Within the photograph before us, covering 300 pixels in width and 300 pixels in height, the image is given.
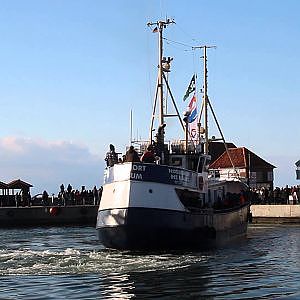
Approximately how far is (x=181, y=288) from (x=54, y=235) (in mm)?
23961

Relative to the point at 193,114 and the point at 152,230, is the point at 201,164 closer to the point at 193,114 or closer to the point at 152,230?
the point at 152,230

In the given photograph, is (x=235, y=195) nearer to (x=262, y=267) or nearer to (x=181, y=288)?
(x=262, y=267)

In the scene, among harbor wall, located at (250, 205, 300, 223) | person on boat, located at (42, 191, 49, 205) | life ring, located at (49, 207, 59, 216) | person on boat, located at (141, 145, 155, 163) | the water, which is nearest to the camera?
the water

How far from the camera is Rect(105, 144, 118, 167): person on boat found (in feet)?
108

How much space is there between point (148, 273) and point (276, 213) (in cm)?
3062

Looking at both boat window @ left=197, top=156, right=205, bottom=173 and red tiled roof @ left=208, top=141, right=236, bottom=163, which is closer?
boat window @ left=197, top=156, right=205, bottom=173

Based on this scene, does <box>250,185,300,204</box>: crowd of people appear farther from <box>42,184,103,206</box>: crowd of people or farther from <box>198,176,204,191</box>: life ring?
<box>198,176,204,191</box>: life ring

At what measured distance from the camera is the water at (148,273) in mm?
20000

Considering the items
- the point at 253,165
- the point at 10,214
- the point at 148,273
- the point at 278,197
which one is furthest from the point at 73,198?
the point at 148,273

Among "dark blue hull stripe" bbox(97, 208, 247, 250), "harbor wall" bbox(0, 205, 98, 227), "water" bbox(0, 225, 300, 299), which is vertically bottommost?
"water" bbox(0, 225, 300, 299)

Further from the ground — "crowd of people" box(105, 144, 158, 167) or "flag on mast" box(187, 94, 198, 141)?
"flag on mast" box(187, 94, 198, 141)

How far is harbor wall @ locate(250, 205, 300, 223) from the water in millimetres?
17219

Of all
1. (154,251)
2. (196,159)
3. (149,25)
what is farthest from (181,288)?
(149,25)

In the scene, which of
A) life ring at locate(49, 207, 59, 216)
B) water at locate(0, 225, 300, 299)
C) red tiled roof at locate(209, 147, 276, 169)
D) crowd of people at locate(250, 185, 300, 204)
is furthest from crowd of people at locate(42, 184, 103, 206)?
water at locate(0, 225, 300, 299)
